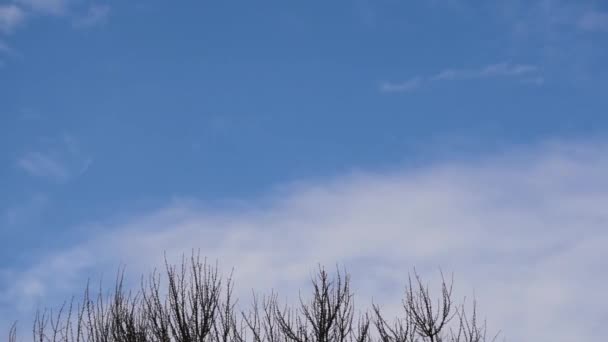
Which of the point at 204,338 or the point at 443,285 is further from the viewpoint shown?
the point at 443,285

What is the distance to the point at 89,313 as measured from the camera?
1152 cm

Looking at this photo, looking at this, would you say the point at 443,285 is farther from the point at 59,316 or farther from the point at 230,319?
the point at 59,316

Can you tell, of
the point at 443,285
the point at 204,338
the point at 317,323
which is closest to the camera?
the point at 204,338

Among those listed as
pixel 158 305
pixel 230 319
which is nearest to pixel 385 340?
pixel 230 319

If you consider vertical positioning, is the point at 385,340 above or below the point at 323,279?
below

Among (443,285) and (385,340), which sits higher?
(443,285)

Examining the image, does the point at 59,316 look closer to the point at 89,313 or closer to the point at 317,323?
the point at 89,313

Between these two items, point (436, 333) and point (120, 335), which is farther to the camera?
point (436, 333)

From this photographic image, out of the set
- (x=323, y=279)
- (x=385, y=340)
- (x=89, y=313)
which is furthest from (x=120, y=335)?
(x=385, y=340)

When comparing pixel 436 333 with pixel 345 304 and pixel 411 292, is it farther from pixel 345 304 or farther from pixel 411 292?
pixel 345 304

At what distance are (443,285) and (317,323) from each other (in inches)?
122

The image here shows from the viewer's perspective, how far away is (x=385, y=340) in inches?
506

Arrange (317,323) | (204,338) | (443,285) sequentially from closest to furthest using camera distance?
(204,338)
(317,323)
(443,285)

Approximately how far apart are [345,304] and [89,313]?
4.87 meters
